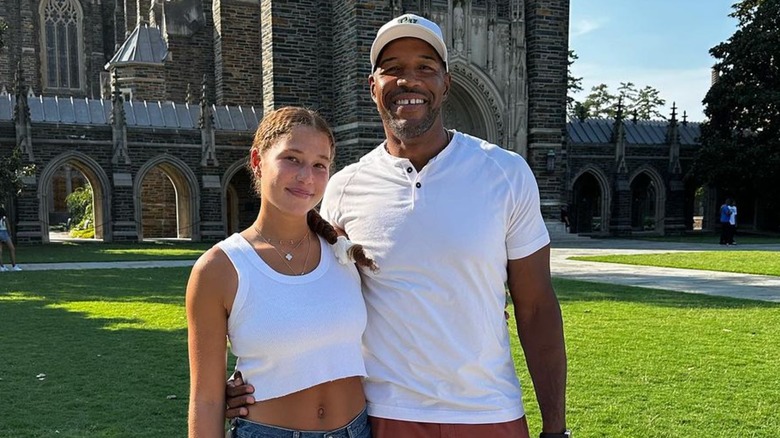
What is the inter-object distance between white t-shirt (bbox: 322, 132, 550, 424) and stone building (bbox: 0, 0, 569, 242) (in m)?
15.9

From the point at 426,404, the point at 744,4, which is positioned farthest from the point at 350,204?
the point at 744,4

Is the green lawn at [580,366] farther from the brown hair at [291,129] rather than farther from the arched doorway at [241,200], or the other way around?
the arched doorway at [241,200]

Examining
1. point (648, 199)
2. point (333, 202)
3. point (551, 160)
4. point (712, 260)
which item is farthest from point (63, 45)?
point (333, 202)

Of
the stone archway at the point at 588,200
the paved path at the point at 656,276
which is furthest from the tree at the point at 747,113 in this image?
the paved path at the point at 656,276

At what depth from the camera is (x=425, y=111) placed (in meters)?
1.86

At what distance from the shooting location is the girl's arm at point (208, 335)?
1.61 metres

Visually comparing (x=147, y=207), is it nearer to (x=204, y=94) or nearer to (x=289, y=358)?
(x=204, y=94)

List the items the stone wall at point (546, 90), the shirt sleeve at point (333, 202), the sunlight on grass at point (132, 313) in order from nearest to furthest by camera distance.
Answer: the shirt sleeve at point (333, 202), the sunlight on grass at point (132, 313), the stone wall at point (546, 90)

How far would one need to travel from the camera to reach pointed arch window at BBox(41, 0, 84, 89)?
35000 millimetres

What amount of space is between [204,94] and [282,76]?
4.30 metres

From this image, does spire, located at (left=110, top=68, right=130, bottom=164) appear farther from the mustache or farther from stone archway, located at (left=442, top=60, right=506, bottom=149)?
the mustache

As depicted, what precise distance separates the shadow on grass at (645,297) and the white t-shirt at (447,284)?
703cm

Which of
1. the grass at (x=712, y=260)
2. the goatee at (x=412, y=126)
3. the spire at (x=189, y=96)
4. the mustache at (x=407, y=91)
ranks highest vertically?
the spire at (x=189, y=96)

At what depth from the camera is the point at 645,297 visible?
8.70 m
